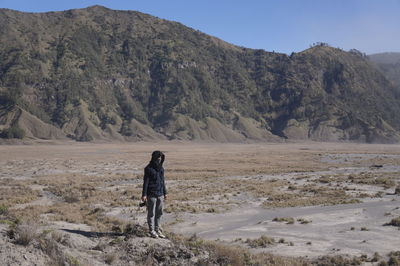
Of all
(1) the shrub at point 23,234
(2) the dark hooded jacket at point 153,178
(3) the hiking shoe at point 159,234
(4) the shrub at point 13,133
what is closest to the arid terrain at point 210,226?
(1) the shrub at point 23,234

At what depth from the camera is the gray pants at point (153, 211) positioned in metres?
12.5

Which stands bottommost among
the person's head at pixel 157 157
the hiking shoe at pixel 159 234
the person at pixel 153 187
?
the hiking shoe at pixel 159 234

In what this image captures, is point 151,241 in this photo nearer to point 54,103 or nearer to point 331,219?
point 331,219

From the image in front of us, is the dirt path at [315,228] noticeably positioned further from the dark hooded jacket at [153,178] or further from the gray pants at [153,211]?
the dark hooded jacket at [153,178]

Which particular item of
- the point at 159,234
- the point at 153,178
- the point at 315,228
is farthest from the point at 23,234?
the point at 315,228

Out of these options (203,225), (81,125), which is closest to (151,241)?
(203,225)

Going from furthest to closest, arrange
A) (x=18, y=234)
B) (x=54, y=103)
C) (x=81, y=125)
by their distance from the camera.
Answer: (x=54, y=103) < (x=81, y=125) < (x=18, y=234)

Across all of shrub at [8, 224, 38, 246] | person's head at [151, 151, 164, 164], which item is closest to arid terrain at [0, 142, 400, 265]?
shrub at [8, 224, 38, 246]

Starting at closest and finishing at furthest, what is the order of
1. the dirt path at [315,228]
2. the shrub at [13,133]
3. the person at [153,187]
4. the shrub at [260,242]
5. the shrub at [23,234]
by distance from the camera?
the shrub at [23,234]
the person at [153,187]
the dirt path at [315,228]
the shrub at [260,242]
the shrub at [13,133]

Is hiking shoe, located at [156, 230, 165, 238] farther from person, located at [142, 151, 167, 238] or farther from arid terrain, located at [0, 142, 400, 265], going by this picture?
arid terrain, located at [0, 142, 400, 265]

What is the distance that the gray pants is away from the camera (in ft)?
40.9

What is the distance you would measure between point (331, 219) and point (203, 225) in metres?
6.98

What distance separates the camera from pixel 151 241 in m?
12.0

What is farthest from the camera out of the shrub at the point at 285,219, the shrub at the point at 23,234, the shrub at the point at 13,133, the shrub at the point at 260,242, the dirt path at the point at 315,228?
the shrub at the point at 13,133
